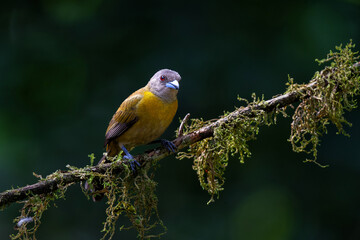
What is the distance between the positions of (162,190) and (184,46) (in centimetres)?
151

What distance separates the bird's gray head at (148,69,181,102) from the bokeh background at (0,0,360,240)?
1.23 metres

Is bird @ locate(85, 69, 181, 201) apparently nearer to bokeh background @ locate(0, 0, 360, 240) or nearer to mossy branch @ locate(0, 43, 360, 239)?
mossy branch @ locate(0, 43, 360, 239)

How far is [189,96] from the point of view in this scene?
13.7 ft

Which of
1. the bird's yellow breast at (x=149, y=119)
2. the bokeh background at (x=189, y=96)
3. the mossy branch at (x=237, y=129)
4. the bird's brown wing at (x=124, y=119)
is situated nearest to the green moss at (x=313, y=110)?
the mossy branch at (x=237, y=129)

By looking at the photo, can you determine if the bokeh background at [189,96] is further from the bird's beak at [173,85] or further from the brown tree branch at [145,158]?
the brown tree branch at [145,158]

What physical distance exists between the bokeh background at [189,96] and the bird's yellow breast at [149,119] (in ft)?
4.46

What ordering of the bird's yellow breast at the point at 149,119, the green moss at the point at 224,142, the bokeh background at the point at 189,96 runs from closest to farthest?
the green moss at the point at 224,142
the bird's yellow breast at the point at 149,119
the bokeh background at the point at 189,96

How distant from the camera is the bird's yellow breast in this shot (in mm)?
2750

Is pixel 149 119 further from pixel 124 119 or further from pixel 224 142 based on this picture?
pixel 224 142

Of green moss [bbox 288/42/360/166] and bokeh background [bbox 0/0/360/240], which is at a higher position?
bokeh background [bbox 0/0/360/240]

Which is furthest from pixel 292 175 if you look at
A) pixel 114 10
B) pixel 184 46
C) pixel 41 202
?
pixel 41 202

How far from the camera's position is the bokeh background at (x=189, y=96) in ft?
13.9

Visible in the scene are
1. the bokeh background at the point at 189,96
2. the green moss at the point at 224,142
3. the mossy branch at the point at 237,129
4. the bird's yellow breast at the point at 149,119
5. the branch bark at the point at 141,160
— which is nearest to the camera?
the branch bark at the point at 141,160

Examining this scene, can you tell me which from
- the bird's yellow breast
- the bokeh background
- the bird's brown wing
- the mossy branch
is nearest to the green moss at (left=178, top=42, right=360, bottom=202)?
the mossy branch
